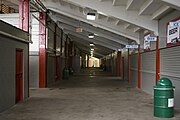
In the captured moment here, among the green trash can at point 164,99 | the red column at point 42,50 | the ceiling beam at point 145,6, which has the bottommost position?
the green trash can at point 164,99

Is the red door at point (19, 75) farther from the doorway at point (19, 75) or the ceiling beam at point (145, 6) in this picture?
the ceiling beam at point (145, 6)

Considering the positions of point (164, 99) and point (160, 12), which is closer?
point (164, 99)

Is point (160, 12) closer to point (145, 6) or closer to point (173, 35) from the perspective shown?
point (145, 6)

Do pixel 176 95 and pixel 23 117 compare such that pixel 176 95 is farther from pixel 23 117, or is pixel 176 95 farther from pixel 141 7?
pixel 23 117

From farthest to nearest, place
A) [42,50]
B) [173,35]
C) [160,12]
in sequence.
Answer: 1. [42,50]
2. [160,12]
3. [173,35]

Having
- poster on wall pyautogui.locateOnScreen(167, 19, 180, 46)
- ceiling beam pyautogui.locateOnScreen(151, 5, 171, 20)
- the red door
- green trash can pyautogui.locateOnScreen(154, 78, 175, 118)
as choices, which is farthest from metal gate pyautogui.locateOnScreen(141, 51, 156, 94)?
the red door

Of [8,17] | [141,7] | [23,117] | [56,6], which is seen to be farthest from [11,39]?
[8,17]

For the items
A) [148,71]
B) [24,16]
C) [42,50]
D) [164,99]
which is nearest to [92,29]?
[42,50]

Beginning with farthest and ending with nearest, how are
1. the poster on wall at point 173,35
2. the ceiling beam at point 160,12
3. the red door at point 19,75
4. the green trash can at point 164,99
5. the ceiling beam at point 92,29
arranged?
the ceiling beam at point 92,29 < the red door at point 19,75 < the ceiling beam at point 160,12 < the poster on wall at point 173,35 < the green trash can at point 164,99

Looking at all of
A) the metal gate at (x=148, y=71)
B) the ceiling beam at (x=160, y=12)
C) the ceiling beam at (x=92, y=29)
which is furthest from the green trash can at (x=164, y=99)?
the ceiling beam at (x=92, y=29)

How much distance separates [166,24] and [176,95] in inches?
103

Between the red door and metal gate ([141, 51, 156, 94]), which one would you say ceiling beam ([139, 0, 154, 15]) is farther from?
the red door

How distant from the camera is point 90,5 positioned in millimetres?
10344

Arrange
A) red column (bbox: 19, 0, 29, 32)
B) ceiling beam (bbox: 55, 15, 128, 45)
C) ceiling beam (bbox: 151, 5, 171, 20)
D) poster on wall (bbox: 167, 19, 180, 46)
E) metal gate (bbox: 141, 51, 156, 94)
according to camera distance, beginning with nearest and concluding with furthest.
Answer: poster on wall (bbox: 167, 19, 180, 46) < ceiling beam (bbox: 151, 5, 171, 20) < red column (bbox: 19, 0, 29, 32) < metal gate (bbox: 141, 51, 156, 94) < ceiling beam (bbox: 55, 15, 128, 45)
